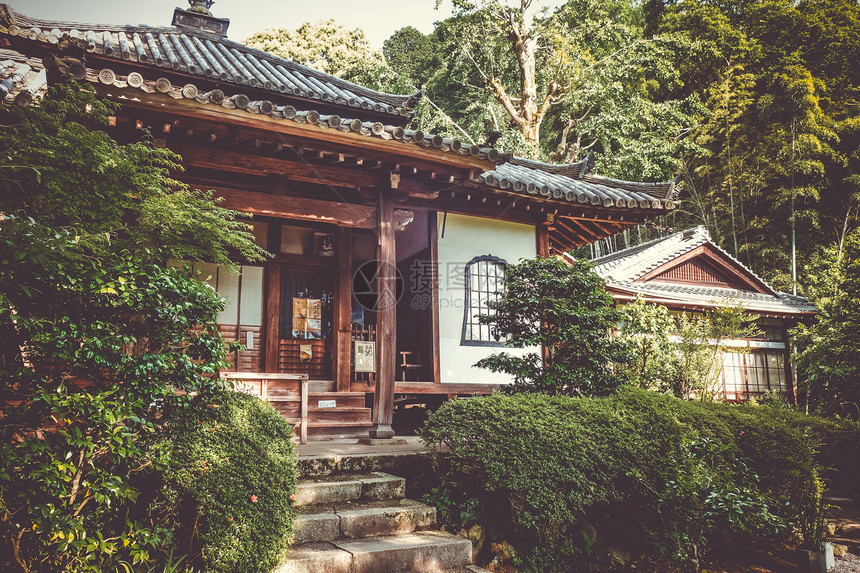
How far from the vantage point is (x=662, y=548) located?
529 cm

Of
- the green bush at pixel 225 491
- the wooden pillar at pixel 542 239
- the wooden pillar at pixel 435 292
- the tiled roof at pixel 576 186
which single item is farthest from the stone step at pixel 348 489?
the wooden pillar at pixel 542 239

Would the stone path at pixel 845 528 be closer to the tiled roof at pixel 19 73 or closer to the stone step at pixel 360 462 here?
the stone step at pixel 360 462

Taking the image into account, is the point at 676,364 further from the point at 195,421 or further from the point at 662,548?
the point at 195,421

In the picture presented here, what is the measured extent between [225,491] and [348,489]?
1.68 meters

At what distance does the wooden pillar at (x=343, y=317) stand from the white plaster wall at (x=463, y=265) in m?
1.53

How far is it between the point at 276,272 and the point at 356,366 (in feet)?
7.14

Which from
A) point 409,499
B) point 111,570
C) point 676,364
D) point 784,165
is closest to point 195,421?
point 111,570

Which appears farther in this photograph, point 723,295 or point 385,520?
point 723,295

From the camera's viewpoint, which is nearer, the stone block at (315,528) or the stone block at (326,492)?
the stone block at (315,528)

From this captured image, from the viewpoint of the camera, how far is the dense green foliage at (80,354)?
3139mm

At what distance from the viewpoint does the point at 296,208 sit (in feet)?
24.1

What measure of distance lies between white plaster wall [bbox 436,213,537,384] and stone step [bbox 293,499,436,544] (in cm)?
392

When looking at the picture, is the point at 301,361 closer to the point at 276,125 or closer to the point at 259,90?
the point at 276,125

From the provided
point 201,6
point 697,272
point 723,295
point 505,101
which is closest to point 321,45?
point 505,101
